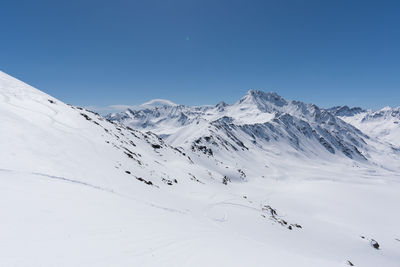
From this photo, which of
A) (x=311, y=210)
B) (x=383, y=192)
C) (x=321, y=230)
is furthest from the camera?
(x=383, y=192)

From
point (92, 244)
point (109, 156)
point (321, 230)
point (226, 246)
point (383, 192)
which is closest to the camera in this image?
point (92, 244)

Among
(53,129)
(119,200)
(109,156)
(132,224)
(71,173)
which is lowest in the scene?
(132,224)

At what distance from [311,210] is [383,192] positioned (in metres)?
59.4

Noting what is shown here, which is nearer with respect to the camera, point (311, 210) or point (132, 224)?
point (132, 224)

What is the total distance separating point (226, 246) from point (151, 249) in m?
5.21

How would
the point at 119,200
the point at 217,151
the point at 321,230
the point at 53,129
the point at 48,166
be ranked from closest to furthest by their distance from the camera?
the point at 119,200 → the point at 48,166 → the point at 53,129 → the point at 321,230 → the point at 217,151

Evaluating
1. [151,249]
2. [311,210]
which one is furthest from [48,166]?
[311,210]

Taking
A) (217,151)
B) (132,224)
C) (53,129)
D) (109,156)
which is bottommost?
(132,224)

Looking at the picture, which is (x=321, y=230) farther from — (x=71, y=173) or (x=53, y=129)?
(x=53, y=129)

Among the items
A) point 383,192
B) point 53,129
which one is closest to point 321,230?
point 53,129

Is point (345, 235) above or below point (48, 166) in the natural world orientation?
below

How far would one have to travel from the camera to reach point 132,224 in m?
10.9

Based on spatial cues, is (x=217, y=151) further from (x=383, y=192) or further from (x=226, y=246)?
(x=226, y=246)

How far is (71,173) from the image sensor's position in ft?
52.3
